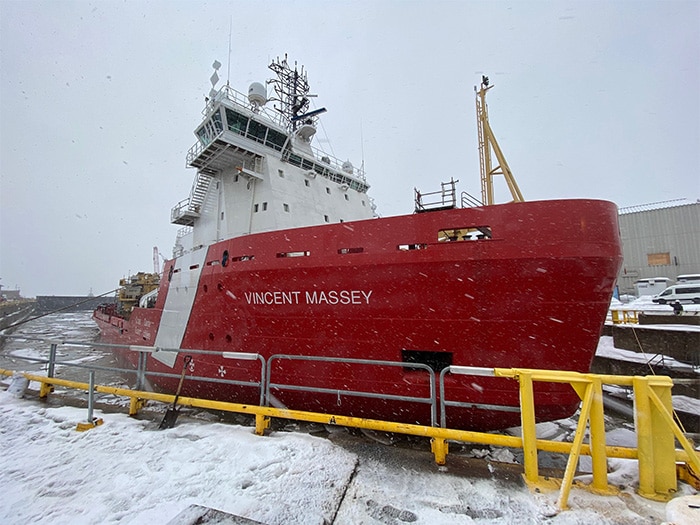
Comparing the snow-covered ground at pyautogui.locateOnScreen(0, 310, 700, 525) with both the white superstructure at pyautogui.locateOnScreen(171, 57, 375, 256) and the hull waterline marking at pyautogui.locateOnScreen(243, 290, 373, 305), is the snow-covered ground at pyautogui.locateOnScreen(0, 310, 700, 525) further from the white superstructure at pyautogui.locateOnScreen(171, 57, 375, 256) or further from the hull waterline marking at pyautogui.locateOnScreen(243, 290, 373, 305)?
the white superstructure at pyautogui.locateOnScreen(171, 57, 375, 256)

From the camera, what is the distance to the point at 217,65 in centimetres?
1189

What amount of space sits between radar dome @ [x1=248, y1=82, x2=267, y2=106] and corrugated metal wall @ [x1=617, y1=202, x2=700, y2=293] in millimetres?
34274

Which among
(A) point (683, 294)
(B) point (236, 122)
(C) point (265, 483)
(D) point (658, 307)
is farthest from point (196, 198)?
(A) point (683, 294)

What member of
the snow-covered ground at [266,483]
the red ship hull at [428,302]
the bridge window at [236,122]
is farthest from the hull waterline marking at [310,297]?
the bridge window at [236,122]

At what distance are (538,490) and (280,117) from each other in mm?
12748

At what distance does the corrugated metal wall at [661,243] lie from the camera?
30.1 m

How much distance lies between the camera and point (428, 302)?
473 centimetres

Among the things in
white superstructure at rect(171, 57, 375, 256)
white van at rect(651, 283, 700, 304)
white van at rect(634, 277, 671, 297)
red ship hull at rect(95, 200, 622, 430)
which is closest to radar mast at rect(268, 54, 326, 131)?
white superstructure at rect(171, 57, 375, 256)

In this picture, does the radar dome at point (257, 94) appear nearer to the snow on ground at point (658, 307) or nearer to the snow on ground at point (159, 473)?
the snow on ground at point (159, 473)

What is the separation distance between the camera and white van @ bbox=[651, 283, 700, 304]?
58.3 feet

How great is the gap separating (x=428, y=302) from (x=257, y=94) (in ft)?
33.3

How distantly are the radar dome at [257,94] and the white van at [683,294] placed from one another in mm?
23882

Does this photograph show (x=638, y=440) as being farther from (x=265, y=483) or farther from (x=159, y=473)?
(x=159, y=473)

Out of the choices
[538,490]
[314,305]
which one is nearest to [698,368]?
[538,490]
